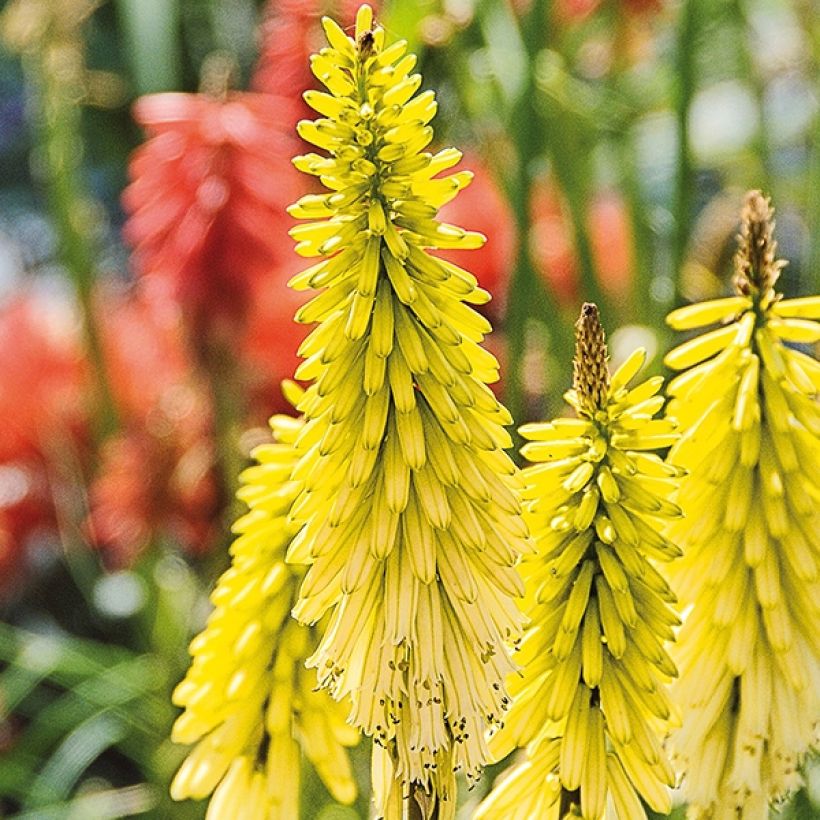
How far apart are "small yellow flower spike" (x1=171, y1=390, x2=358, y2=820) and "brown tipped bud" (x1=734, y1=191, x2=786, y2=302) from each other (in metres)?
0.15

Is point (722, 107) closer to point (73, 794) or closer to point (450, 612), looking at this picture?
point (73, 794)

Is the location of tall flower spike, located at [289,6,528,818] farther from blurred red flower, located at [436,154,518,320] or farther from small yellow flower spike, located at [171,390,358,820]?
blurred red flower, located at [436,154,518,320]

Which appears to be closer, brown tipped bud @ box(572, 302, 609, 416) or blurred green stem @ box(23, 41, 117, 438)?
brown tipped bud @ box(572, 302, 609, 416)

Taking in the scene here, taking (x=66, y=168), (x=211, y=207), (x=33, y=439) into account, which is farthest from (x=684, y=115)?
(x=33, y=439)

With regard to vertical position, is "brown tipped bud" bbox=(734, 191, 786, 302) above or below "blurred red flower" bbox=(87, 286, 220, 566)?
above

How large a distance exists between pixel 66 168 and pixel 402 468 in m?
0.80

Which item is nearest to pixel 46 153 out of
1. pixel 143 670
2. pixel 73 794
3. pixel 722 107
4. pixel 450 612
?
pixel 143 670

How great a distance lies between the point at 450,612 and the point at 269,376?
30.1 inches

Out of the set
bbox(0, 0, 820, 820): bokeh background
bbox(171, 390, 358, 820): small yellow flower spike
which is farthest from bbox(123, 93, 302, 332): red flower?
bbox(171, 390, 358, 820): small yellow flower spike

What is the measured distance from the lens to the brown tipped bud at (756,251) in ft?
1.30

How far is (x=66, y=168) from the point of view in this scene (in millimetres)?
1119

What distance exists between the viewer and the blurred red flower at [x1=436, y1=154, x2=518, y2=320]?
109cm

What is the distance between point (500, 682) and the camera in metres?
0.39

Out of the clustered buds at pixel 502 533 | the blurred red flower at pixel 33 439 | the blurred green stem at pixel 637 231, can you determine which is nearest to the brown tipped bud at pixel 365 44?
the clustered buds at pixel 502 533
